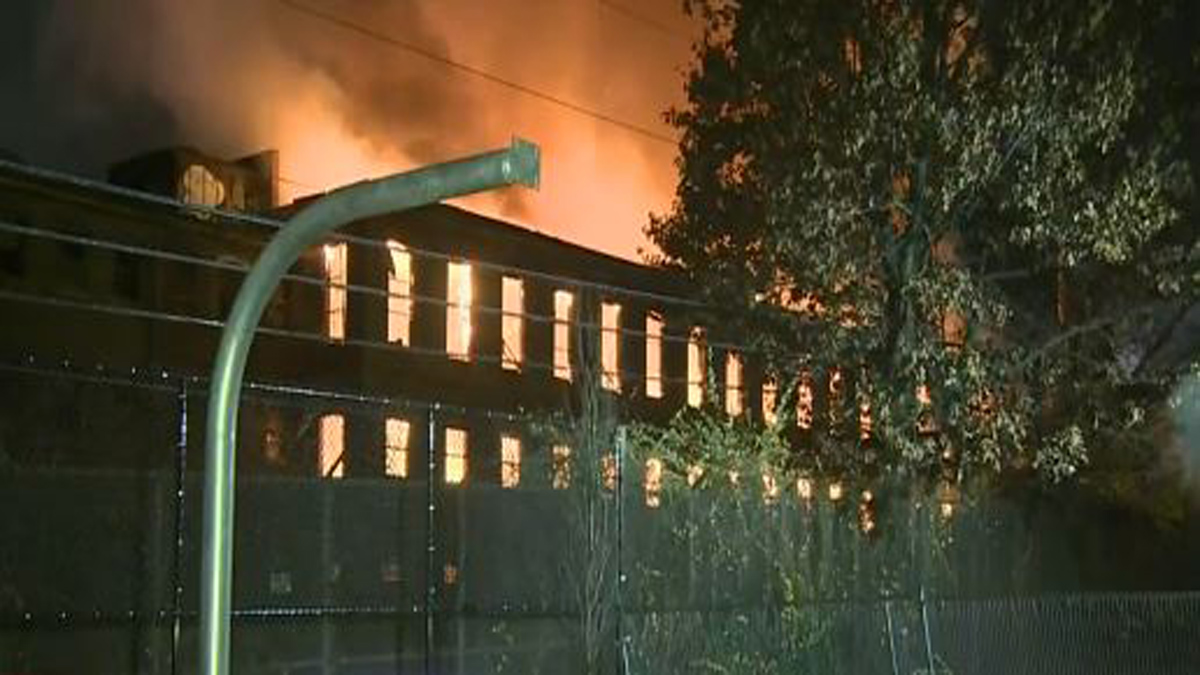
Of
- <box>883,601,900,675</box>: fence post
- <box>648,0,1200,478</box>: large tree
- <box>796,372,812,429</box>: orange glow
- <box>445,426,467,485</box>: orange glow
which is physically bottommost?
<box>883,601,900,675</box>: fence post

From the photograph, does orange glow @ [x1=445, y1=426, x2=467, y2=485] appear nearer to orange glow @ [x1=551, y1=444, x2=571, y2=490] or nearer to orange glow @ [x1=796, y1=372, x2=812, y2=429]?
orange glow @ [x1=796, y1=372, x2=812, y2=429]

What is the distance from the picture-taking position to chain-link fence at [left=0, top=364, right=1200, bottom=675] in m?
Answer: 12.5

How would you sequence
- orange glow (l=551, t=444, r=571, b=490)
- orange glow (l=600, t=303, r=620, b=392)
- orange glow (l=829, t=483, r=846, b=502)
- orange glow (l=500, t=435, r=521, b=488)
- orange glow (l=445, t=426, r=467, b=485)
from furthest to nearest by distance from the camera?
orange glow (l=600, t=303, r=620, b=392), orange glow (l=445, t=426, r=467, b=485), orange glow (l=829, t=483, r=846, b=502), orange glow (l=500, t=435, r=521, b=488), orange glow (l=551, t=444, r=571, b=490)

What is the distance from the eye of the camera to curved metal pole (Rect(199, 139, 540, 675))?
17.6ft

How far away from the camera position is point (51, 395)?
1783 cm

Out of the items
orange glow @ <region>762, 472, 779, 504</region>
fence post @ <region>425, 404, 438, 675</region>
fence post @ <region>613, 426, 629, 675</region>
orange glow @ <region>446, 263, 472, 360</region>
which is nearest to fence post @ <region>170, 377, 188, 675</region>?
fence post @ <region>425, 404, 438, 675</region>

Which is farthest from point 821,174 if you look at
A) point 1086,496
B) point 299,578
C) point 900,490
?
point 1086,496

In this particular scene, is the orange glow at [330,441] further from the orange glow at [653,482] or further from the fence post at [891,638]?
the fence post at [891,638]

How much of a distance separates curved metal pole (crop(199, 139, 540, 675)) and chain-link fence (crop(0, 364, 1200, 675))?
5.04m

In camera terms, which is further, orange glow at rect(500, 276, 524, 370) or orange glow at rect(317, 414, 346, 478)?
orange glow at rect(500, 276, 524, 370)

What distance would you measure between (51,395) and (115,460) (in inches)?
42.0

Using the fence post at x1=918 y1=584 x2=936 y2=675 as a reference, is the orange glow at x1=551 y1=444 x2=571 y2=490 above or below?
above

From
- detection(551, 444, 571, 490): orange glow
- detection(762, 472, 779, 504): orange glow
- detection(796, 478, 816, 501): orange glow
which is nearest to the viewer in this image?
detection(551, 444, 571, 490): orange glow

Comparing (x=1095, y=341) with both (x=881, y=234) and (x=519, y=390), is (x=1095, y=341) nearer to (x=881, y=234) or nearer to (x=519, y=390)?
(x=881, y=234)
